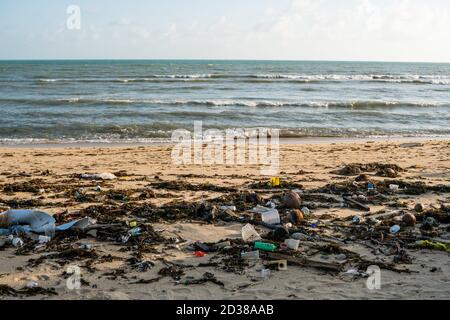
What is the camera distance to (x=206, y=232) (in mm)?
5918

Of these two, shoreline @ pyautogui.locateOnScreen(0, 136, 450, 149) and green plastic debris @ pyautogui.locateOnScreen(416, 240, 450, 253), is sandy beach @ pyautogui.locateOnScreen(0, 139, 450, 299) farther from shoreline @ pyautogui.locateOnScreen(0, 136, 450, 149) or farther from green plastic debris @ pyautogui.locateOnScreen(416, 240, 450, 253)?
shoreline @ pyautogui.locateOnScreen(0, 136, 450, 149)

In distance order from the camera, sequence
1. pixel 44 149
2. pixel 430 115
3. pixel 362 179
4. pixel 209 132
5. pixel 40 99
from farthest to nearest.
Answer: pixel 40 99
pixel 430 115
pixel 209 132
pixel 44 149
pixel 362 179

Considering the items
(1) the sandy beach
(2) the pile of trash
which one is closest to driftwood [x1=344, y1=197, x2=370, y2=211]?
(2) the pile of trash

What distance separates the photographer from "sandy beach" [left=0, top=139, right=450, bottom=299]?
172 inches

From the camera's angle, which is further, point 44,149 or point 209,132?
point 209,132

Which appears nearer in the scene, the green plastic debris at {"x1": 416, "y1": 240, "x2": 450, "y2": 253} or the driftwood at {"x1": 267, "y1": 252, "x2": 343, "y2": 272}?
the driftwood at {"x1": 267, "y1": 252, "x2": 343, "y2": 272}

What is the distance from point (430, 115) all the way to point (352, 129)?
22.9 ft

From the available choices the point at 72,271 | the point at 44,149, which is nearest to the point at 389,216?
the point at 72,271

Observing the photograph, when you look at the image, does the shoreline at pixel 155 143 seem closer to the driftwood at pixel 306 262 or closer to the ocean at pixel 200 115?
the ocean at pixel 200 115

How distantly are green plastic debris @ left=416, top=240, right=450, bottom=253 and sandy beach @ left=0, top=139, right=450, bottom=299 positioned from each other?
62 millimetres

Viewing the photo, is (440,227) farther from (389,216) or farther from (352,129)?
(352,129)

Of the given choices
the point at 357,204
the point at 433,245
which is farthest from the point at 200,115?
the point at 433,245

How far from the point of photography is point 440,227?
6.10 metres

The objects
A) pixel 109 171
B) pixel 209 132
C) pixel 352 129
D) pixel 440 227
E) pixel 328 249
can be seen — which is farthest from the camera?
pixel 352 129
